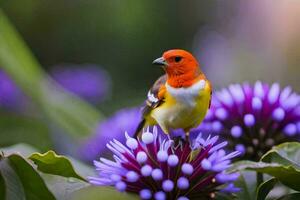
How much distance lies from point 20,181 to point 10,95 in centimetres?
174

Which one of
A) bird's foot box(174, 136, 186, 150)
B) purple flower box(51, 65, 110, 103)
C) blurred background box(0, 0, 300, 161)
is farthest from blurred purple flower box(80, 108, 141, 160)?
blurred background box(0, 0, 300, 161)

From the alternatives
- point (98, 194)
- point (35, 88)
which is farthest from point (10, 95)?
point (98, 194)

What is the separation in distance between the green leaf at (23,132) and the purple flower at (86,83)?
1.17 meters

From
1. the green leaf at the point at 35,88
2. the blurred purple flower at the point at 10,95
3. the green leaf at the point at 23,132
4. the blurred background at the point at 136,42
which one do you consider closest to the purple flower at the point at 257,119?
the green leaf at the point at 23,132

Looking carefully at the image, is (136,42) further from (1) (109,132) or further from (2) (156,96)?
(2) (156,96)

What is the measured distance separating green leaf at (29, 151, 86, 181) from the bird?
235mm

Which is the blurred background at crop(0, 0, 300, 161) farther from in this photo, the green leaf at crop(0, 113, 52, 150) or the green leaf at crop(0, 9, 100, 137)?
the green leaf at crop(0, 113, 52, 150)

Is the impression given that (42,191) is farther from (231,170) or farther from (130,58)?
(130,58)

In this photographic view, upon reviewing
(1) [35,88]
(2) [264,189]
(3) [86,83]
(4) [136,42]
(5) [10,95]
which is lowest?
(2) [264,189]

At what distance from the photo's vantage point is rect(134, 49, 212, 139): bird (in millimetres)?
1278

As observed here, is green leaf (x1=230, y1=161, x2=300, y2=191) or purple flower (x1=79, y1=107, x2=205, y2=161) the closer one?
green leaf (x1=230, y1=161, x2=300, y2=191)

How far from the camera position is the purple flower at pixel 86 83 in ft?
10.6

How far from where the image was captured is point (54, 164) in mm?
1124

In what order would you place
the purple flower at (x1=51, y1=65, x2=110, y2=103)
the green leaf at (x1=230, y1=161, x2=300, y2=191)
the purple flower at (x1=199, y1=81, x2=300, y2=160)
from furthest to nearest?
the purple flower at (x1=51, y1=65, x2=110, y2=103)
the purple flower at (x1=199, y1=81, x2=300, y2=160)
the green leaf at (x1=230, y1=161, x2=300, y2=191)
